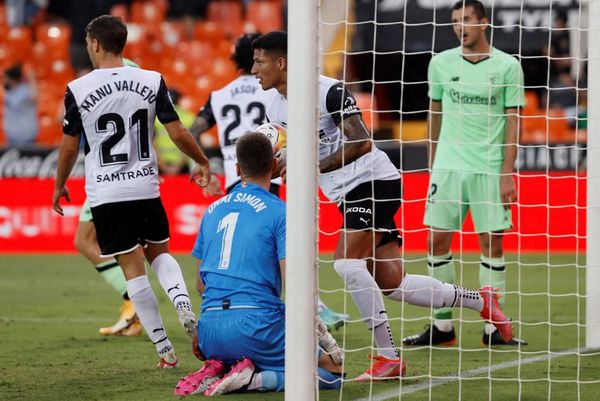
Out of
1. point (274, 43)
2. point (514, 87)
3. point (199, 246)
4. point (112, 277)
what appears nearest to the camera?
point (199, 246)

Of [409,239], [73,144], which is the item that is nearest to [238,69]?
[73,144]

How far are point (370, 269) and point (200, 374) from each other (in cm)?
135

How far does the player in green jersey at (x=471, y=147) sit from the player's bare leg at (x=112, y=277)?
2.08 metres

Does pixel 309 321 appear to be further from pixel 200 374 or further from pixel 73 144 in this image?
pixel 73 144

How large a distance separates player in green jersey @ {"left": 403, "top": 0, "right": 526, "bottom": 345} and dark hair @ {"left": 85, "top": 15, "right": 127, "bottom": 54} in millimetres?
2251

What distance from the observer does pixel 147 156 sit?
6676 mm

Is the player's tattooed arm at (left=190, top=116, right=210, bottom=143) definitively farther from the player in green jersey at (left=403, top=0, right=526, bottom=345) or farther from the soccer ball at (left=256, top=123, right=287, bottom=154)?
the soccer ball at (left=256, top=123, right=287, bottom=154)

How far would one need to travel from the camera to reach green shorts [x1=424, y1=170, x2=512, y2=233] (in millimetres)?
7855

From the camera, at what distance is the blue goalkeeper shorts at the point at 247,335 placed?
5594mm

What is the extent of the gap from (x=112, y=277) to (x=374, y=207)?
291 centimetres

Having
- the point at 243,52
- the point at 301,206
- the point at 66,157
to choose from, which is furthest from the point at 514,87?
the point at 301,206

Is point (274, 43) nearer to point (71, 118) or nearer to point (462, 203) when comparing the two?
point (71, 118)

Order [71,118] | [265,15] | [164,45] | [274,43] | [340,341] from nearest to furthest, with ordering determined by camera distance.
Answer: [274,43] < [71,118] < [340,341] < [265,15] < [164,45]

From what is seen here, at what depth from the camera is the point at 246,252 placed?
5688 millimetres
